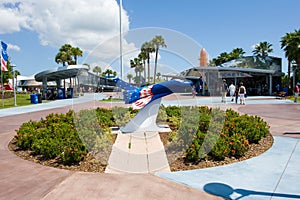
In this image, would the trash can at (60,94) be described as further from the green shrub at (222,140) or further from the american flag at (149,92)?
the green shrub at (222,140)

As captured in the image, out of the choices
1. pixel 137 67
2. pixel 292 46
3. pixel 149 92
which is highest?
pixel 292 46

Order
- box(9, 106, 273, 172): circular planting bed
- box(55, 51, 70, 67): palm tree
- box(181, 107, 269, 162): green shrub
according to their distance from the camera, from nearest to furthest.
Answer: box(9, 106, 273, 172): circular planting bed → box(181, 107, 269, 162): green shrub → box(55, 51, 70, 67): palm tree

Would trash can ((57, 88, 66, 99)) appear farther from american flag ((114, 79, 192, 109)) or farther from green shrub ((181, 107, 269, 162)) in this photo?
green shrub ((181, 107, 269, 162))

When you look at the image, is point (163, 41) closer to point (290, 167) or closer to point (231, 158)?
point (231, 158)

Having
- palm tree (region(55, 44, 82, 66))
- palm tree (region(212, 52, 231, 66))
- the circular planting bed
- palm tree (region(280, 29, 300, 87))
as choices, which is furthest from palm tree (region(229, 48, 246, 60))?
the circular planting bed

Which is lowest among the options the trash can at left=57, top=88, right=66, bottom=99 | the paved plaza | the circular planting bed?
the paved plaza

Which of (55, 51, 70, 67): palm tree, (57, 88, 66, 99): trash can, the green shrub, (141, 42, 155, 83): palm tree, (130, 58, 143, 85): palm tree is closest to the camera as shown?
the green shrub

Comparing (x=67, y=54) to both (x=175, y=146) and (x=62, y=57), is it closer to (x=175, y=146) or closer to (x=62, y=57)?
(x=62, y=57)

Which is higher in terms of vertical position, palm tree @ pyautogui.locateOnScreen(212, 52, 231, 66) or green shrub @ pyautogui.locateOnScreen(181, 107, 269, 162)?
palm tree @ pyautogui.locateOnScreen(212, 52, 231, 66)

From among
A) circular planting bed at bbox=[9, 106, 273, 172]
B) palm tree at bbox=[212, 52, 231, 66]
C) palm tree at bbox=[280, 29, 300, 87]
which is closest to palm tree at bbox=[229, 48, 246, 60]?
palm tree at bbox=[212, 52, 231, 66]

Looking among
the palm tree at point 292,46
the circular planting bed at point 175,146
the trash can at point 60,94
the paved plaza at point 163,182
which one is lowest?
the paved plaza at point 163,182

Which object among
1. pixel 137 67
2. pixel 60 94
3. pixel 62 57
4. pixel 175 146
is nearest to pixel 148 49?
pixel 137 67

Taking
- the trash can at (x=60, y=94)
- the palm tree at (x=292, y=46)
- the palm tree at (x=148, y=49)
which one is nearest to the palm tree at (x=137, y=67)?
the palm tree at (x=148, y=49)

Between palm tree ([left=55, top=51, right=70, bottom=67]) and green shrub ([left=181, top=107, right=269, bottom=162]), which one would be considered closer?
green shrub ([left=181, top=107, right=269, bottom=162])
